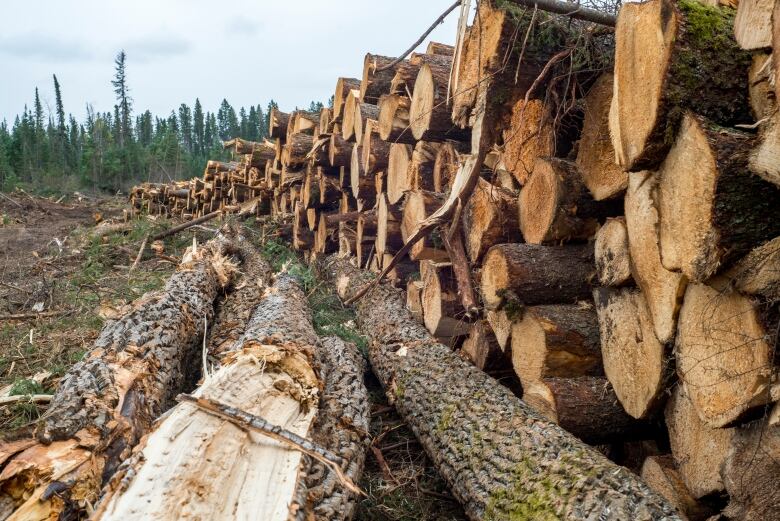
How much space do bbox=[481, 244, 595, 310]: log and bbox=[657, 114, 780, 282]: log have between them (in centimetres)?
89

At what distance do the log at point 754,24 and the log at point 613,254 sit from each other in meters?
0.79

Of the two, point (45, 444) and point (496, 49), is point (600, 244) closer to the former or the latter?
point (496, 49)

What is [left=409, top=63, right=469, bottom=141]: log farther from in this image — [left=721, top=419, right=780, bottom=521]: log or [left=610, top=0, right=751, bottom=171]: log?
[left=721, top=419, right=780, bottom=521]: log

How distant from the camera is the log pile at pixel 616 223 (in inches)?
62.0

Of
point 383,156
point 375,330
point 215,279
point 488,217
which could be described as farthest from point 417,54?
point 215,279

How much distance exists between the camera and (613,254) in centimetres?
226

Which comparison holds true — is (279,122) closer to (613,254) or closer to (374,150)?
(374,150)

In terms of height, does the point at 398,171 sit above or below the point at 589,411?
above

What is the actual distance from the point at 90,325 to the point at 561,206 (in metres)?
3.92

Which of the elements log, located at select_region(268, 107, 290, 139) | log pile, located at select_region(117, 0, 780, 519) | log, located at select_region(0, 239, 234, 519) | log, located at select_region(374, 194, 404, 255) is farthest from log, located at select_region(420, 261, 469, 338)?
log, located at select_region(268, 107, 290, 139)

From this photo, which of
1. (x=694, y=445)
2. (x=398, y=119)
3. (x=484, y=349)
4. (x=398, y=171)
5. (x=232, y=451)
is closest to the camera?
(x=232, y=451)

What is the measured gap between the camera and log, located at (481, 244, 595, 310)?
2557 mm

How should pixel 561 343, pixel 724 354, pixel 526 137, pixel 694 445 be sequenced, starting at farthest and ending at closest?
pixel 526 137, pixel 561 343, pixel 694 445, pixel 724 354

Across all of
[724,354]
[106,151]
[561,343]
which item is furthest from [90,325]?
[106,151]
